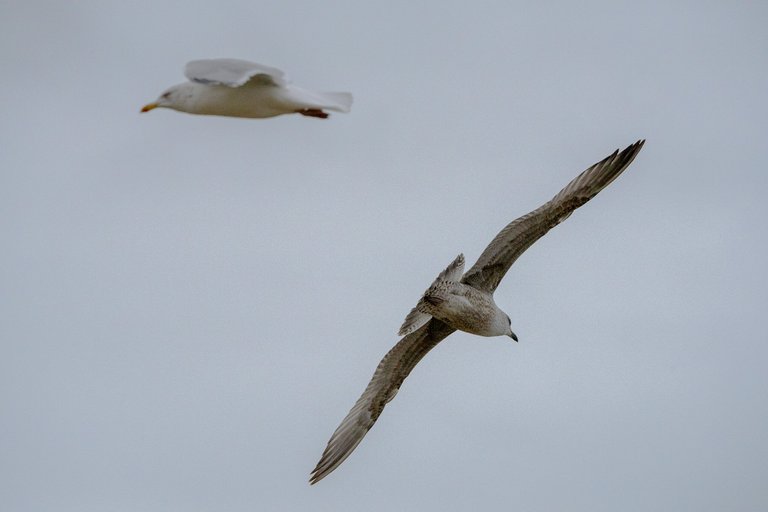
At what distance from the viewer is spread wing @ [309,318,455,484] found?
14891 millimetres

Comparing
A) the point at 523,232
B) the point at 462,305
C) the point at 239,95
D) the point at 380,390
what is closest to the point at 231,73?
the point at 239,95

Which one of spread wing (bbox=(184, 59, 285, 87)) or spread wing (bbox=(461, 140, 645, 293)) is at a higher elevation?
spread wing (bbox=(461, 140, 645, 293))

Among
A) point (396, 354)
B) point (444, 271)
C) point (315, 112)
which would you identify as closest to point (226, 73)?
point (315, 112)

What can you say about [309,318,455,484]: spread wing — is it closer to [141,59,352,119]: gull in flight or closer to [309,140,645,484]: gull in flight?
[309,140,645,484]: gull in flight

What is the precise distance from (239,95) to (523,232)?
513 cm

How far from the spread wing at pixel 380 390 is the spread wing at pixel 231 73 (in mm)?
5639

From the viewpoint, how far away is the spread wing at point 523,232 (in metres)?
14.2

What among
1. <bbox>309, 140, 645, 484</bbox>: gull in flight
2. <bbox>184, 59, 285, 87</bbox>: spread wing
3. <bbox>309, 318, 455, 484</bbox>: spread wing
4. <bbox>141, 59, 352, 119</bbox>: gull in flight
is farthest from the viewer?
<bbox>309, 318, 455, 484</bbox>: spread wing

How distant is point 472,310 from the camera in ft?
45.5

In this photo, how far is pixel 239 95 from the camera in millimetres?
9797

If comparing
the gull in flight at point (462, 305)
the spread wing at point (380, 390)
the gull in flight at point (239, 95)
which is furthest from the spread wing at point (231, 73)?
the spread wing at point (380, 390)

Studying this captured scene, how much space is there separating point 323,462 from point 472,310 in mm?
2572

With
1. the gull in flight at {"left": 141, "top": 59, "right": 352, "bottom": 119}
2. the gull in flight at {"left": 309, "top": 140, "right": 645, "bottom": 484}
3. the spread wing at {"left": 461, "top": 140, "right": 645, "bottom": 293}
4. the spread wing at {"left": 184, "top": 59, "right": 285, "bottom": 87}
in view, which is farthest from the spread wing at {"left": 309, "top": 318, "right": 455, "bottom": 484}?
the spread wing at {"left": 184, "top": 59, "right": 285, "bottom": 87}

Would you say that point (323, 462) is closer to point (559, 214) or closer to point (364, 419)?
point (364, 419)
